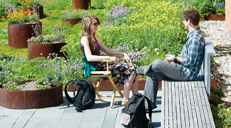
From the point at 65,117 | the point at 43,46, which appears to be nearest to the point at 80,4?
the point at 43,46

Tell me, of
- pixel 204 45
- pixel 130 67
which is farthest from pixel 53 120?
pixel 204 45

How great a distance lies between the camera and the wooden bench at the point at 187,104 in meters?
3.41

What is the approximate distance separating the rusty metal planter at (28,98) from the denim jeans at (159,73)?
4.80ft

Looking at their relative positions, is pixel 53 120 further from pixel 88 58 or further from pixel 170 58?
pixel 170 58

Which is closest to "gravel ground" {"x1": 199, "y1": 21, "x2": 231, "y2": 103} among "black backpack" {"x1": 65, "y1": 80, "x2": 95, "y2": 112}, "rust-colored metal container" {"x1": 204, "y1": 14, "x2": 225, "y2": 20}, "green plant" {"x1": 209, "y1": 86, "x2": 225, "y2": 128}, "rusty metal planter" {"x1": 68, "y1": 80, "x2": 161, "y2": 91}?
"rust-colored metal container" {"x1": 204, "y1": 14, "x2": 225, "y2": 20}

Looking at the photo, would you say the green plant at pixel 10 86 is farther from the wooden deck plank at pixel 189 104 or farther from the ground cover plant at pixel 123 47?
the wooden deck plank at pixel 189 104

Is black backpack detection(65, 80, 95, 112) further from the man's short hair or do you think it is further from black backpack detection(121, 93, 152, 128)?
the man's short hair

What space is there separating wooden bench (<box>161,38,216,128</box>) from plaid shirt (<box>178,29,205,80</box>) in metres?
0.10

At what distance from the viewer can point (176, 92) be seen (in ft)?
13.4

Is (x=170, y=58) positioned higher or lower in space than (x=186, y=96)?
higher

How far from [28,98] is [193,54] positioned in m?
2.40

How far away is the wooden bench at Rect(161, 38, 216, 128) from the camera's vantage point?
3411 millimetres

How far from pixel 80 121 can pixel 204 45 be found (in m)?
1.87

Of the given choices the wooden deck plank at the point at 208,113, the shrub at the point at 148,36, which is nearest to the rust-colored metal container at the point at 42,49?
the shrub at the point at 148,36
